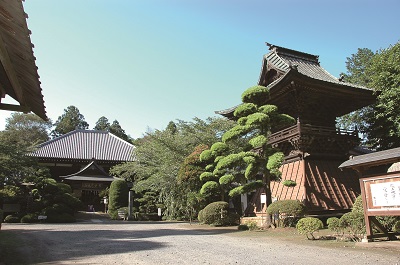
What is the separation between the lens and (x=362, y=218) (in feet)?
31.5

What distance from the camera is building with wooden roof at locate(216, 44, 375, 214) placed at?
49.5ft

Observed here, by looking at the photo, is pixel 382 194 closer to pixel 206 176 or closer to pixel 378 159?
pixel 378 159

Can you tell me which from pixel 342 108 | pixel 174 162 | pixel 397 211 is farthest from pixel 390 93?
pixel 174 162

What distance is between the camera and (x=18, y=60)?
4895mm

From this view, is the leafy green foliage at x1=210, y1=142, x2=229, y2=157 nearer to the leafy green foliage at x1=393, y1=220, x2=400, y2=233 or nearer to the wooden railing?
the wooden railing

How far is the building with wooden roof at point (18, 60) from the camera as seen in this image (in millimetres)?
3895

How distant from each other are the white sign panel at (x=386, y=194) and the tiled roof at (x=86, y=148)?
25.8 m

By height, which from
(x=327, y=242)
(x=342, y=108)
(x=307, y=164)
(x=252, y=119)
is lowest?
(x=327, y=242)

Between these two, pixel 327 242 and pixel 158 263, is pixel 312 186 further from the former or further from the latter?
pixel 158 263

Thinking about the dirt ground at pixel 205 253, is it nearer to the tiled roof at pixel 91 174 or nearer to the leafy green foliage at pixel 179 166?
the leafy green foliage at pixel 179 166

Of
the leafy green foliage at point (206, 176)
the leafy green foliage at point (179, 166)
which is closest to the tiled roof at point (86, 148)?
the leafy green foliage at point (179, 166)

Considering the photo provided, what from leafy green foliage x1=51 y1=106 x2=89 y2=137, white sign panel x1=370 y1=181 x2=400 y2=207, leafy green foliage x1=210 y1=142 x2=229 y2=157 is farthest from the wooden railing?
leafy green foliage x1=51 y1=106 x2=89 y2=137

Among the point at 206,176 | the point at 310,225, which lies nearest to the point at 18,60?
the point at 310,225

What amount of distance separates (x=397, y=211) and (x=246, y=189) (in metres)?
6.90
